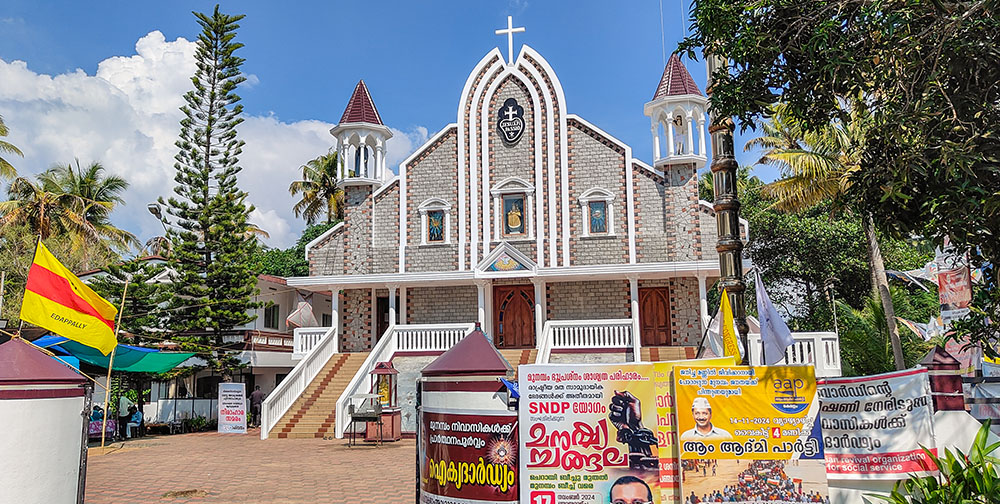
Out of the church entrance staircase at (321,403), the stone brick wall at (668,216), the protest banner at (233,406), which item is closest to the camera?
the church entrance staircase at (321,403)

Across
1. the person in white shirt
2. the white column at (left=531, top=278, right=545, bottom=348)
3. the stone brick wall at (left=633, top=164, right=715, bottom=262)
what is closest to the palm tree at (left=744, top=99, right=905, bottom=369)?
the stone brick wall at (left=633, top=164, right=715, bottom=262)

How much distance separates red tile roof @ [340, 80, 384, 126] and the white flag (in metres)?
19.8

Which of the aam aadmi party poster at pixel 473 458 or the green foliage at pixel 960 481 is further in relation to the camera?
the aam aadmi party poster at pixel 473 458

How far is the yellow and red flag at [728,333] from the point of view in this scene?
8.11m

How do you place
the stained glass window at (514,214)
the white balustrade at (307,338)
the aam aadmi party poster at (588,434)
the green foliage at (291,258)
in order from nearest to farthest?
the aam aadmi party poster at (588,434) → the white balustrade at (307,338) → the stained glass window at (514,214) → the green foliage at (291,258)

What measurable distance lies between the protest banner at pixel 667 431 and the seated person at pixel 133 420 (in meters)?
19.0

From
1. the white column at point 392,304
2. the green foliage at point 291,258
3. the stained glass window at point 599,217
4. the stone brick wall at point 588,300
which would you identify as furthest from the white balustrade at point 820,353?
the green foliage at point 291,258

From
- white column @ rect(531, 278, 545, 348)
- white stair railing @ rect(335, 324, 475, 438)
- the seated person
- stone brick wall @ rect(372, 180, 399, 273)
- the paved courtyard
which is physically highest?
stone brick wall @ rect(372, 180, 399, 273)

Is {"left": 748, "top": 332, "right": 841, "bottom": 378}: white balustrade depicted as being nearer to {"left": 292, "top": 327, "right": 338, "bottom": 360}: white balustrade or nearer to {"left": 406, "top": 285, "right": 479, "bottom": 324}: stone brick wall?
{"left": 406, "top": 285, "right": 479, "bottom": 324}: stone brick wall

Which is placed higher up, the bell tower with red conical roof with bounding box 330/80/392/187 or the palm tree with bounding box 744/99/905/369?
the bell tower with red conical roof with bounding box 330/80/392/187

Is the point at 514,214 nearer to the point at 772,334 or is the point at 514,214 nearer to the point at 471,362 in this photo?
the point at 772,334

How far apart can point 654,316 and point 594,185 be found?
458cm

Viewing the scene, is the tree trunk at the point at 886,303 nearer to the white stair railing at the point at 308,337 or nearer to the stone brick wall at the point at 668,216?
the stone brick wall at the point at 668,216

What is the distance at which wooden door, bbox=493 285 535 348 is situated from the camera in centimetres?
2409
